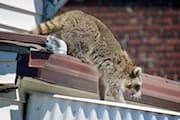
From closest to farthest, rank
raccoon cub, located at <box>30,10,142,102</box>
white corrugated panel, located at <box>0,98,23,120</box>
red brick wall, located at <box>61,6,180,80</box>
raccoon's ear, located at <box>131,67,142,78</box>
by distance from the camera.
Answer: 1. white corrugated panel, located at <box>0,98,23,120</box>
2. raccoon cub, located at <box>30,10,142,102</box>
3. raccoon's ear, located at <box>131,67,142,78</box>
4. red brick wall, located at <box>61,6,180,80</box>

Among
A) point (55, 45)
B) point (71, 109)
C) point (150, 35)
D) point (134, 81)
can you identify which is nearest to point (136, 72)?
point (134, 81)

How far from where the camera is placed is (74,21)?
5.25 metres

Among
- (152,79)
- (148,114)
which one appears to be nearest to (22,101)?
(148,114)

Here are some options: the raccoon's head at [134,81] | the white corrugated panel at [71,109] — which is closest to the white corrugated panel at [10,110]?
the white corrugated panel at [71,109]

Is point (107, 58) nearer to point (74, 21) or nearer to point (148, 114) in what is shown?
point (74, 21)

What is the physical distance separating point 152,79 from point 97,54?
2.46ft

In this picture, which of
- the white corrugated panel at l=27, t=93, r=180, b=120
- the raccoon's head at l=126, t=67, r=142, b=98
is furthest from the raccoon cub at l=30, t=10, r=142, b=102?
the white corrugated panel at l=27, t=93, r=180, b=120

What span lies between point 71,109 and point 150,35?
15.9ft

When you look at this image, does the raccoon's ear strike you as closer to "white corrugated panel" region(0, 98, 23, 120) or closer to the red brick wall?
"white corrugated panel" region(0, 98, 23, 120)

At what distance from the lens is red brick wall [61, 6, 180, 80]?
8.17 meters

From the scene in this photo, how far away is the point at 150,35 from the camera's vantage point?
27.1 feet

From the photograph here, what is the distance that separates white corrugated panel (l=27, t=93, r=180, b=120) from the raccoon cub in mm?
1319

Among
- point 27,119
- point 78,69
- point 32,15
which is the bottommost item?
point 27,119

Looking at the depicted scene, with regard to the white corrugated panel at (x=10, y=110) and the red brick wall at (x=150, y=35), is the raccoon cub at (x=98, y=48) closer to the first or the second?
the white corrugated panel at (x=10, y=110)
